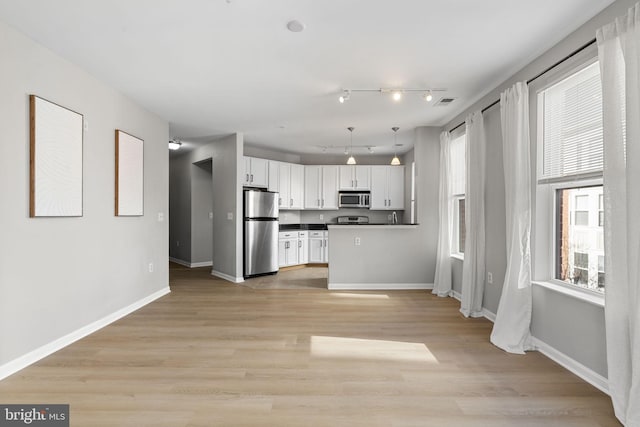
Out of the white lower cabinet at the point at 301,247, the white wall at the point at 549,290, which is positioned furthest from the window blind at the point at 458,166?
the white lower cabinet at the point at 301,247

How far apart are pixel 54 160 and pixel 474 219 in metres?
4.34

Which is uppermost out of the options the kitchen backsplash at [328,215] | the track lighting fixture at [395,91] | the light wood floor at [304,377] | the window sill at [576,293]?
the track lighting fixture at [395,91]

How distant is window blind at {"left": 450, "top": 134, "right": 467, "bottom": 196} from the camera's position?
4.69 m

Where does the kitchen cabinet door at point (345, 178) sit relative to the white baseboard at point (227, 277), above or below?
above

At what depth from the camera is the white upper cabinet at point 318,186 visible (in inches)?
302

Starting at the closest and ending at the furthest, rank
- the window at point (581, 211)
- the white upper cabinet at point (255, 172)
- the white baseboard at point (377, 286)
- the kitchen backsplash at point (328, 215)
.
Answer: the window at point (581, 211)
the white baseboard at point (377, 286)
the white upper cabinet at point (255, 172)
the kitchen backsplash at point (328, 215)

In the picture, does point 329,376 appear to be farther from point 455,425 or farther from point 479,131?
point 479,131

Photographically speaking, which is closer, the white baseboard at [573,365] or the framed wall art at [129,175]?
the white baseboard at [573,365]

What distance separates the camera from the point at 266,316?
397cm

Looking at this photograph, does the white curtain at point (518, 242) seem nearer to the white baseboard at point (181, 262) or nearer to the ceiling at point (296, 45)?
the ceiling at point (296, 45)

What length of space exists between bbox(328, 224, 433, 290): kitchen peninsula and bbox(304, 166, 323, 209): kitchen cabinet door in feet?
7.58

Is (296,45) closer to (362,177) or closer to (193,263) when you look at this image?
(362,177)

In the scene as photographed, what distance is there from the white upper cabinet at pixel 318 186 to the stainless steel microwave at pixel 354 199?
14 cm

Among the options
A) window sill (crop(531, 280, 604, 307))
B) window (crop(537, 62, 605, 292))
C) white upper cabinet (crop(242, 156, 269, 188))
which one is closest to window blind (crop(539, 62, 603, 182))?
window (crop(537, 62, 605, 292))
